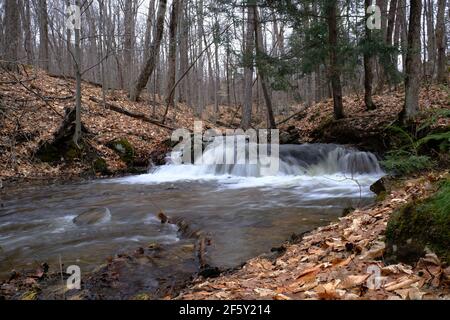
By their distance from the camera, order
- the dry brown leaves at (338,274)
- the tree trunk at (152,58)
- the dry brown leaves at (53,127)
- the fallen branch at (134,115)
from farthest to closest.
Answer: the tree trunk at (152,58) → the fallen branch at (134,115) → the dry brown leaves at (53,127) → the dry brown leaves at (338,274)

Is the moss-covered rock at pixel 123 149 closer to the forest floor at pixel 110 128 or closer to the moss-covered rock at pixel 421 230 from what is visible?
the forest floor at pixel 110 128

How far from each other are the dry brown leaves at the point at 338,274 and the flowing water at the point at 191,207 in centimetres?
89

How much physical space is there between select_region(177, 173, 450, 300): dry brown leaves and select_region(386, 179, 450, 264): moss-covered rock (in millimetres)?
107

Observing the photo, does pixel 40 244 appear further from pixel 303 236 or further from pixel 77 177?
pixel 77 177

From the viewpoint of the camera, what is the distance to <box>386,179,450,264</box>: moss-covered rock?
2982 mm

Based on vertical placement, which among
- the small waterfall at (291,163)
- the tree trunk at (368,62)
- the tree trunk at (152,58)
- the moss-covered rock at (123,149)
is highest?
the tree trunk at (152,58)

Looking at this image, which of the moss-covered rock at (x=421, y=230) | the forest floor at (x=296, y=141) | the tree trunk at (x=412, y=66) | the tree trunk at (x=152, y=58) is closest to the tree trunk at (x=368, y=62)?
the forest floor at (x=296, y=141)

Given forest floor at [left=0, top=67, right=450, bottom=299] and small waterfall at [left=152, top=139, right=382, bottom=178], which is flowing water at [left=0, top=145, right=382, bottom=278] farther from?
forest floor at [left=0, top=67, right=450, bottom=299]

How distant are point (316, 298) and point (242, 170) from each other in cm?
1039

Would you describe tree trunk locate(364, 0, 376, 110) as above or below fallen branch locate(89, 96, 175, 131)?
above

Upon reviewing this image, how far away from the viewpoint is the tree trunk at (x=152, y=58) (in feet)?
59.7

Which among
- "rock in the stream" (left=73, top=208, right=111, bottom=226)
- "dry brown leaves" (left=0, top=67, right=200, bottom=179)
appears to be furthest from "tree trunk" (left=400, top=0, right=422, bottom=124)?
"dry brown leaves" (left=0, top=67, right=200, bottom=179)
